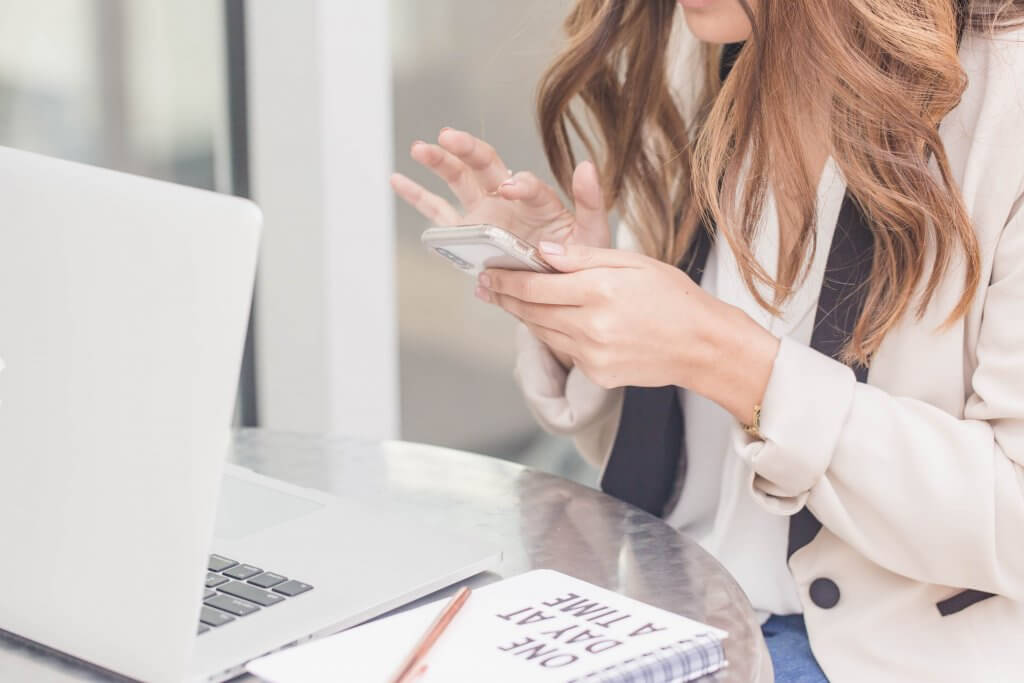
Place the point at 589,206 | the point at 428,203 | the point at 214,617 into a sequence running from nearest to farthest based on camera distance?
the point at 214,617, the point at 589,206, the point at 428,203

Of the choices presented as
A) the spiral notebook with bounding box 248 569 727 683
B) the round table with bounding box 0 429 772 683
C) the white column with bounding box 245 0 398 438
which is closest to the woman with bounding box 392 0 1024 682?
Answer: the round table with bounding box 0 429 772 683

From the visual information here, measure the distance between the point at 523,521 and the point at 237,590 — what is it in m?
0.27

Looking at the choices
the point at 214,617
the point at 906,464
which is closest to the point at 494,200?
the point at 906,464

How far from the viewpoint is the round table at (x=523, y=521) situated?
75 cm

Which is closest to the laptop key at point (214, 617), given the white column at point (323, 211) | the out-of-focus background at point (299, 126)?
the out-of-focus background at point (299, 126)

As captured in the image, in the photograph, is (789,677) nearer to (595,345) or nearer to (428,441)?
(595,345)

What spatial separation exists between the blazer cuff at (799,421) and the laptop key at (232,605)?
0.39m

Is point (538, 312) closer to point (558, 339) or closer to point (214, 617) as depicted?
point (558, 339)

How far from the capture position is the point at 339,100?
1.82 m

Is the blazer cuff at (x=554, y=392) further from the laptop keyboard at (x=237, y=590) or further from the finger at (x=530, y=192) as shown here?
the laptop keyboard at (x=237, y=590)

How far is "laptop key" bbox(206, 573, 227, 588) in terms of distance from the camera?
0.73m

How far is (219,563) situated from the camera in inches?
30.1

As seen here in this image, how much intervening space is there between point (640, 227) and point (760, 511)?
327 mm

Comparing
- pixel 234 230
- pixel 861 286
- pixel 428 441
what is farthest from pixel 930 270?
pixel 428 441
